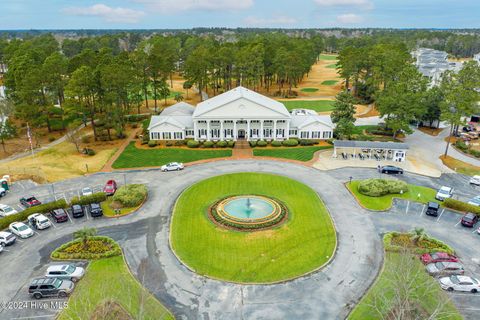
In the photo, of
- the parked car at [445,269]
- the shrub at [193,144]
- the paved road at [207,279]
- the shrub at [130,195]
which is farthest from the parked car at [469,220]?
the shrub at [193,144]

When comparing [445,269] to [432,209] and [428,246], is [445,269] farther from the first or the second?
[432,209]

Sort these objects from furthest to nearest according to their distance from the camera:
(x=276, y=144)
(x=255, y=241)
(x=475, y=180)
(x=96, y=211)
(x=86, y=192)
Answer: (x=276, y=144)
(x=475, y=180)
(x=86, y=192)
(x=96, y=211)
(x=255, y=241)

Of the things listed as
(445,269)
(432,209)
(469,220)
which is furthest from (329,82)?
(445,269)

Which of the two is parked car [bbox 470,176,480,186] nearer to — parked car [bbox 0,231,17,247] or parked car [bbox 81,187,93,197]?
parked car [bbox 81,187,93,197]

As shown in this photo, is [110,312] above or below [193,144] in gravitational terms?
below

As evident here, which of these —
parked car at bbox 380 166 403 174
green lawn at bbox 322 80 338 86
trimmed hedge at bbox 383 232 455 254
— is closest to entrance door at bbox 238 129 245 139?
parked car at bbox 380 166 403 174

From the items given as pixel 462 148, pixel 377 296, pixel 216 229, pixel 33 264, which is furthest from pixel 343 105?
pixel 33 264
